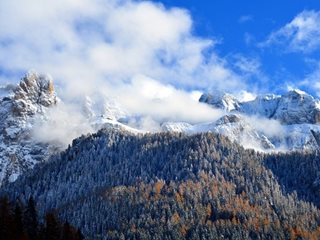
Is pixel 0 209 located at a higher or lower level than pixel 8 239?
higher

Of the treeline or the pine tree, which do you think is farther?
Answer: the pine tree

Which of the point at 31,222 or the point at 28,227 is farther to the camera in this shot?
the point at 31,222

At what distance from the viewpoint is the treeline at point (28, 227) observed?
133 m

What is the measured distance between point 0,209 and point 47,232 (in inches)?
523

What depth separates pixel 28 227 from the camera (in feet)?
494

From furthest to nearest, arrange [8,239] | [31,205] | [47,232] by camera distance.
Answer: [31,205], [47,232], [8,239]

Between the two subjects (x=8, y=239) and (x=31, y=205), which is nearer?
(x=8, y=239)

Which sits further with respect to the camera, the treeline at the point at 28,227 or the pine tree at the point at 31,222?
the pine tree at the point at 31,222

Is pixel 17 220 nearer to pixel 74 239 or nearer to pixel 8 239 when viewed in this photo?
pixel 8 239

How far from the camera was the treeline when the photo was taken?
133000 millimetres

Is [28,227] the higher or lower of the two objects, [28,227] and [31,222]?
the lower

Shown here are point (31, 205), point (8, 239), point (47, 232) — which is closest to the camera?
point (8, 239)

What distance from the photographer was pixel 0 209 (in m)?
150

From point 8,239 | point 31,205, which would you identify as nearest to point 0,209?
point 31,205
